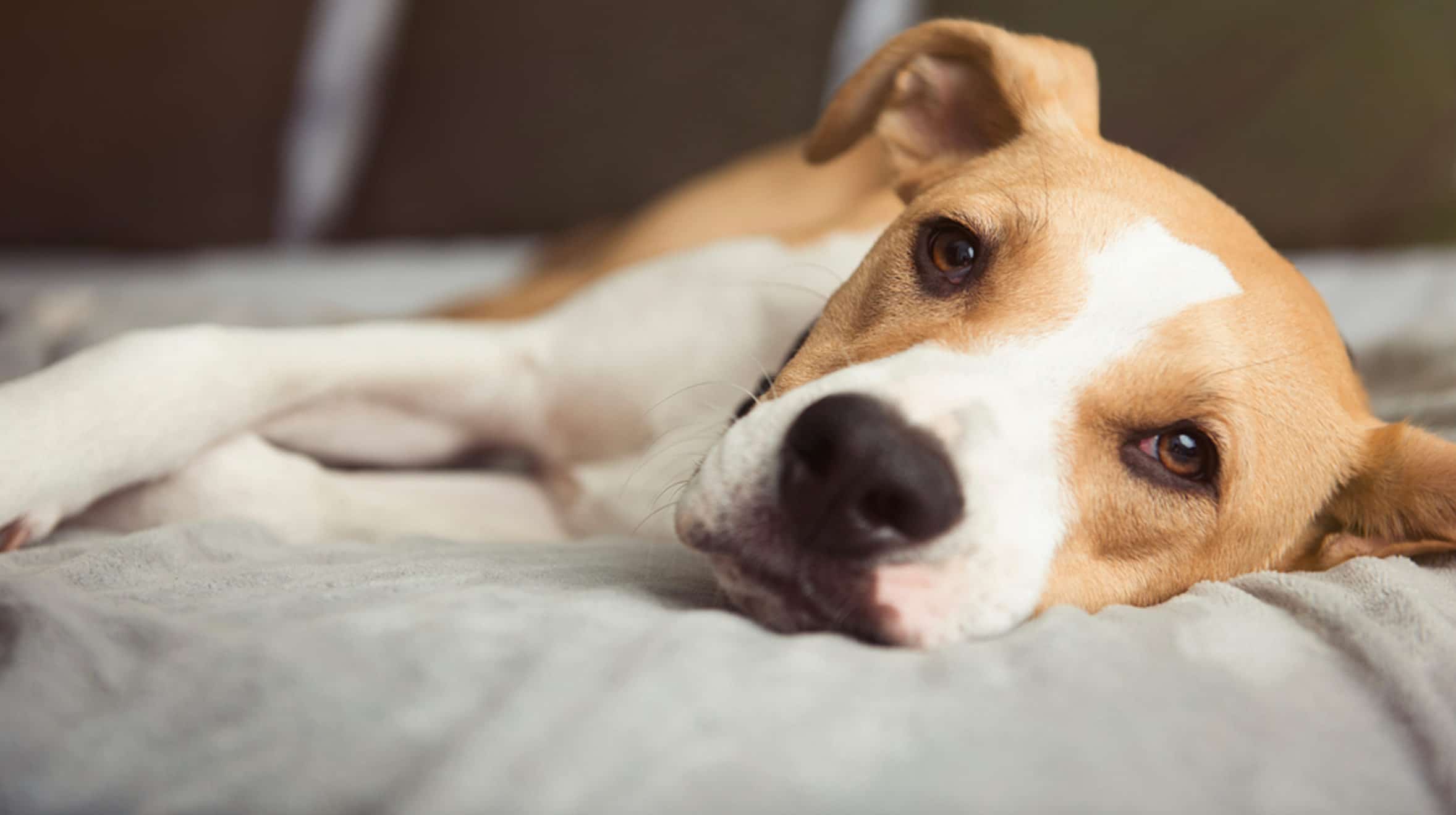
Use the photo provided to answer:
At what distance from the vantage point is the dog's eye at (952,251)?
1435 millimetres

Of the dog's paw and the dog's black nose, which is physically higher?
the dog's black nose

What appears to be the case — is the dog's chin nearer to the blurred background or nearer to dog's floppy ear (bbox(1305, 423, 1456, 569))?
dog's floppy ear (bbox(1305, 423, 1456, 569))

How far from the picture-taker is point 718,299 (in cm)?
203

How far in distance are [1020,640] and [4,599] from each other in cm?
104

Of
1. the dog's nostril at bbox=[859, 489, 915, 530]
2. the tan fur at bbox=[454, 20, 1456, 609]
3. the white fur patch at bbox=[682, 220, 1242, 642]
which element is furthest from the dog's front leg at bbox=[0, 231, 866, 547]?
the dog's nostril at bbox=[859, 489, 915, 530]

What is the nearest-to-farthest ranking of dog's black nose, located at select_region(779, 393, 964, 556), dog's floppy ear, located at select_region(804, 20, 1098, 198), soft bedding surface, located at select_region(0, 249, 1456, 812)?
soft bedding surface, located at select_region(0, 249, 1456, 812), dog's black nose, located at select_region(779, 393, 964, 556), dog's floppy ear, located at select_region(804, 20, 1098, 198)

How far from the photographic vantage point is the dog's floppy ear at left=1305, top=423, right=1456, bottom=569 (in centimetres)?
142

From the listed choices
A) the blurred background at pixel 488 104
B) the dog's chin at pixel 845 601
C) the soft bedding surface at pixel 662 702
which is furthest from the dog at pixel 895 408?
the blurred background at pixel 488 104

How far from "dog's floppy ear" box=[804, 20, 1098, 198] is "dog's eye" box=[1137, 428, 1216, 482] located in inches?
24.6

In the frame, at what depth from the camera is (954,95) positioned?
6.18ft

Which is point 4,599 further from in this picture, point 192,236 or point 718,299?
point 192,236

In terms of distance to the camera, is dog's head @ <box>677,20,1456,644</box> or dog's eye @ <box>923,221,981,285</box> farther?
dog's eye @ <box>923,221,981,285</box>

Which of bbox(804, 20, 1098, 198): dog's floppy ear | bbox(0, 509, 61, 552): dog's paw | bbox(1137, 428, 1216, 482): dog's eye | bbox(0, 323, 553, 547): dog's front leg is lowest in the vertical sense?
bbox(0, 509, 61, 552): dog's paw

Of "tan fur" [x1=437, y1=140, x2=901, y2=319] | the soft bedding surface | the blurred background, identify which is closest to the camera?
the soft bedding surface
